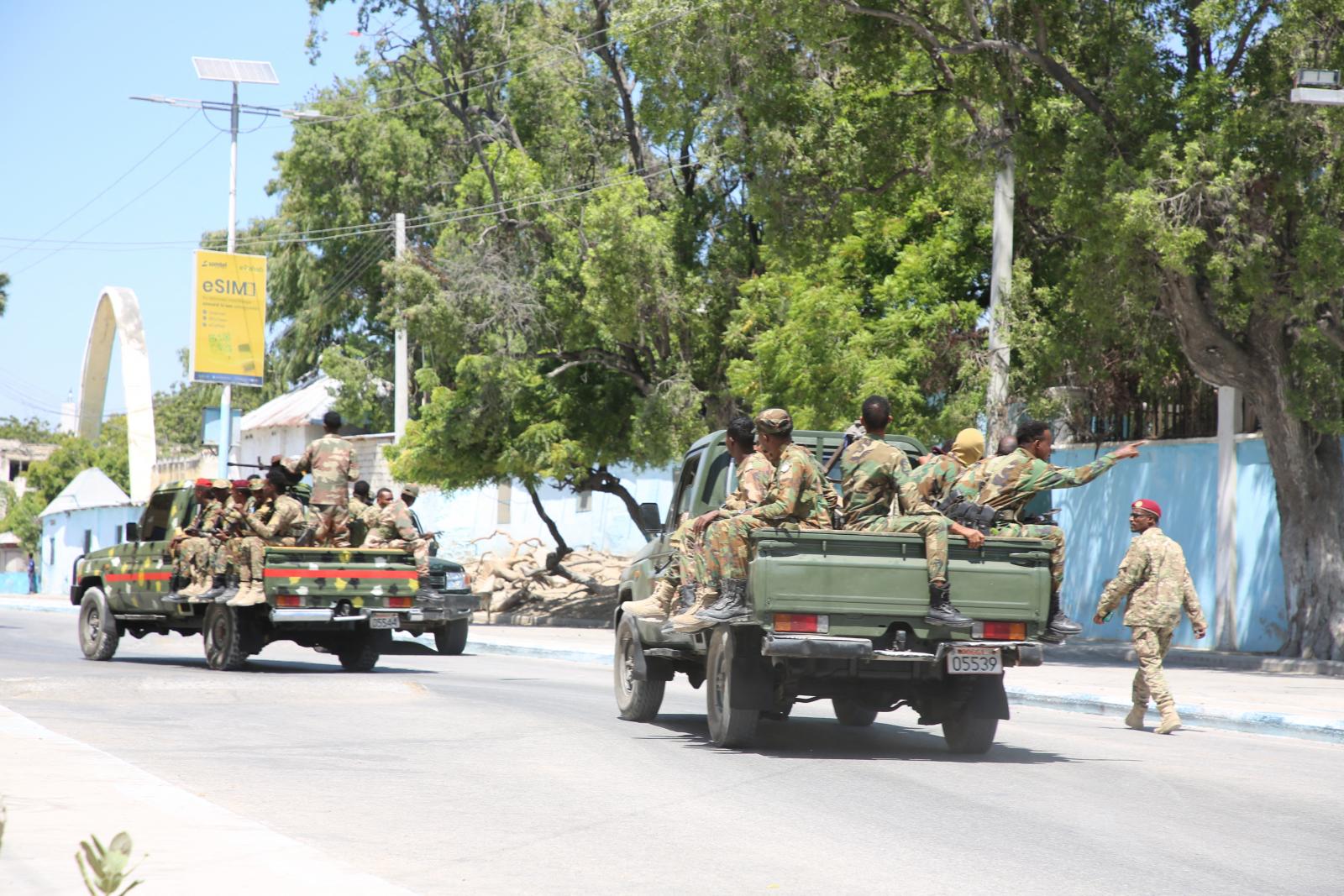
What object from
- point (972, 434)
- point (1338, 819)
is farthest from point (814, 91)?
point (1338, 819)

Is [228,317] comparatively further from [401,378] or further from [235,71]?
[235,71]

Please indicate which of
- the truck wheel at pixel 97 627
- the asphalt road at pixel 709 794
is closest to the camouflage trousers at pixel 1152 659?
the asphalt road at pixel 709 794

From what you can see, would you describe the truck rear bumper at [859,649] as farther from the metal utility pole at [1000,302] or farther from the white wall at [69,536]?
the white wall at [69,536]

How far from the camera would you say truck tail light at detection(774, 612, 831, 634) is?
998 cm

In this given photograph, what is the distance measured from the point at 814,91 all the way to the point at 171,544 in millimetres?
12161

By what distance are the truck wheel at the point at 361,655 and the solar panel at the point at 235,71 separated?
3057cm

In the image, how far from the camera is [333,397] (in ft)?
178

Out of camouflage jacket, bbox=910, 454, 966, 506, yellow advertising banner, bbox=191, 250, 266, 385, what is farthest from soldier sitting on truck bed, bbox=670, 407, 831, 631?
yellow advertising banner, bbox=191, 250, 266, 385

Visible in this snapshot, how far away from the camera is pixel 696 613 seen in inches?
411

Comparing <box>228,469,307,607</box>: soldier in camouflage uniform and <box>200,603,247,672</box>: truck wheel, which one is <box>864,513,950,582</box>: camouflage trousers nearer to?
<box>228,469,307,607</box>: soldier in camouflage uniform

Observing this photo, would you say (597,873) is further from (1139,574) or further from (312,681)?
(312,681)

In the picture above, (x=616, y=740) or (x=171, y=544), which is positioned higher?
(x=171, y=544)

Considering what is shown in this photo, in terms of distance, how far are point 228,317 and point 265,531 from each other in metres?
22.4

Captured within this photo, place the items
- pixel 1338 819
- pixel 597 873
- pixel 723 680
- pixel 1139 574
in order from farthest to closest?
pixel 1139 574 → pixel 723 680 → pixel 1338 819 → pixel 597 873
